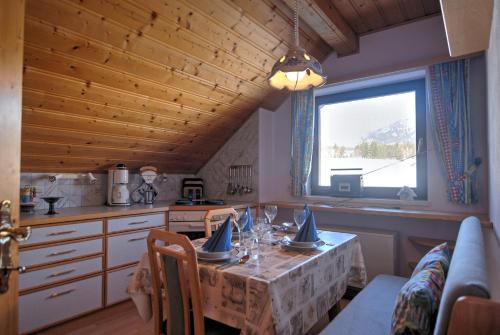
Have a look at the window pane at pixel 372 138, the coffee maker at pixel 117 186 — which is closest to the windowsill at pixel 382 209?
the window pane at pixel 372 138

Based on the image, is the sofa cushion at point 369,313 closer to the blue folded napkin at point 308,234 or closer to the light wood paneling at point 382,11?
the blue folded napkin at point 308,234

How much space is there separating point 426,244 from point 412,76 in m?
1.55

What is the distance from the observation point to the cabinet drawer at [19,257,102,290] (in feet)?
6.72

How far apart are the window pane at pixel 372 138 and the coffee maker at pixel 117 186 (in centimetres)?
214

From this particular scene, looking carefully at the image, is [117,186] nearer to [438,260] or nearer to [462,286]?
[438,260]

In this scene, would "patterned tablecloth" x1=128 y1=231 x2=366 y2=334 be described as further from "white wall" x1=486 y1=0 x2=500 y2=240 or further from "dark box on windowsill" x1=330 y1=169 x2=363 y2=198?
"dark box on windowsill" x1=330 y1=169 x2=363 y2=198

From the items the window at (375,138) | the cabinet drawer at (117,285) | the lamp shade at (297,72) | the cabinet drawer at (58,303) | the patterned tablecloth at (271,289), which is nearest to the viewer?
the patterned tablecloth at (271,289)

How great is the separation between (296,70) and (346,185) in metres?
1.80

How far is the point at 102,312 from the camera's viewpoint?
2449mm

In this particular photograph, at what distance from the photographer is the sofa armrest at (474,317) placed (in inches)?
26.2

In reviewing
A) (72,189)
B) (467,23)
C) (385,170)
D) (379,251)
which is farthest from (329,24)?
(72,189)

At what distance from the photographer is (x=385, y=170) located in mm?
3041

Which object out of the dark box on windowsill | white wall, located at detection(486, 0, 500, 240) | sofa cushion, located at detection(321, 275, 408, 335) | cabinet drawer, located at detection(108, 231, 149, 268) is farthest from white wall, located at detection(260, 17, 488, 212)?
cabinet drawer, located at detection(108, 231, 149, 268)

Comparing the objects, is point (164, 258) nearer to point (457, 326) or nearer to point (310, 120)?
point (457, 326)
